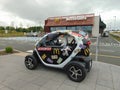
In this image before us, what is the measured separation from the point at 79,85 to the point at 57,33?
7.10 ft

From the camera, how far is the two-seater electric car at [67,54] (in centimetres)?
393

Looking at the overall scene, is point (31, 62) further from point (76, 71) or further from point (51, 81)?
point (76, 71)

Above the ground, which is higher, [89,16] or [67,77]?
[89,16]

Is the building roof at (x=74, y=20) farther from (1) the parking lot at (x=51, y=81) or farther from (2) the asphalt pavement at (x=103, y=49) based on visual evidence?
(1) the parking lot at (x=51, y=81)

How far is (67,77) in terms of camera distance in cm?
424

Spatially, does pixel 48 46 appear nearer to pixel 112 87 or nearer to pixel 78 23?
pixel 112 87

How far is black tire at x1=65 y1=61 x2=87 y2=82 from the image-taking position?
148 inches

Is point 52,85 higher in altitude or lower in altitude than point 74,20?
lower

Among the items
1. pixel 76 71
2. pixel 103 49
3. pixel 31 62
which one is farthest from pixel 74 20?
pixel 76 71

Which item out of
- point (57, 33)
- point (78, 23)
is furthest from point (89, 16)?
point (57, 33)

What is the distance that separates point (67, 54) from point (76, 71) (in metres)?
0.70

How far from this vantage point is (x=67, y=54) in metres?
4.16

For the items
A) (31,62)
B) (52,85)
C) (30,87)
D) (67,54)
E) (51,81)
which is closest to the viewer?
(30,87)

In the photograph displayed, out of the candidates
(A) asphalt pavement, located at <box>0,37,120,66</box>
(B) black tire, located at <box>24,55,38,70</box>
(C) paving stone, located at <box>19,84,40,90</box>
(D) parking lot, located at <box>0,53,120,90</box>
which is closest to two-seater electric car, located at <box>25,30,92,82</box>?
(B) black tire, located at <box>24,55,38,70</box>
